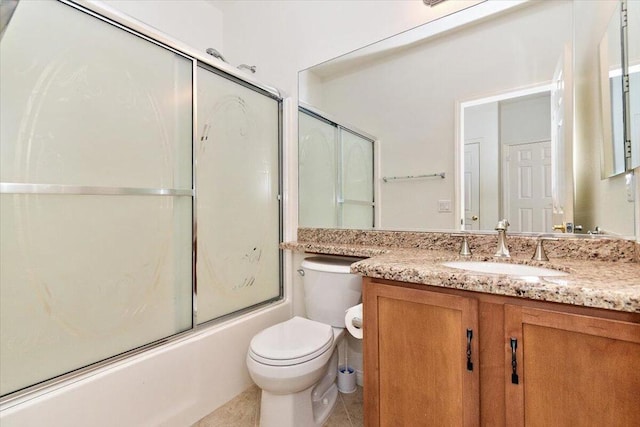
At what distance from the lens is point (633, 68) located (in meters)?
0.98

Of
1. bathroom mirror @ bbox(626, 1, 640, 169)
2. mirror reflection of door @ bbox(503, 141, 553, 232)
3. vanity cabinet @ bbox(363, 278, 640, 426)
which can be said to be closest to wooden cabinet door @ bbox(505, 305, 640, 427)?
vanity cabinet @ bbox(363, 278, 640, 426)

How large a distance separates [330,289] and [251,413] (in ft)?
2.42

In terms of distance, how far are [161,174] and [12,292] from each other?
68 centimetres

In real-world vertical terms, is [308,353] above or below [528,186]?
below

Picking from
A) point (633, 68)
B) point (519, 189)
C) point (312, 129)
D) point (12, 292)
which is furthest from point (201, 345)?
point (633, 68)

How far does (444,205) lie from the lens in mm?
1547

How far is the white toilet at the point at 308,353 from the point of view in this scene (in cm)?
124

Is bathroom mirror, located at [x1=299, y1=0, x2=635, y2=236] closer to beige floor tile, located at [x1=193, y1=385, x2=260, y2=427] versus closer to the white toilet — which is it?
the white toilet

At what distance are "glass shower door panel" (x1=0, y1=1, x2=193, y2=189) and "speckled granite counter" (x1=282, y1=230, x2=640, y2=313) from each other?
1076mm

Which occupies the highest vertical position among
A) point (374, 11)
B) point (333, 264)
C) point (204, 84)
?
point (374, 11)

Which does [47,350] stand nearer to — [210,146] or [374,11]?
[210,146]

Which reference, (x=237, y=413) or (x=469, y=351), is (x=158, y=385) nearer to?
(x=237, y=413)

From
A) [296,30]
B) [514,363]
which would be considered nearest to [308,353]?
[514,363]

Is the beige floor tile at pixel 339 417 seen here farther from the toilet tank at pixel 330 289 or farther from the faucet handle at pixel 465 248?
the faucet handle at pixel 465 248
